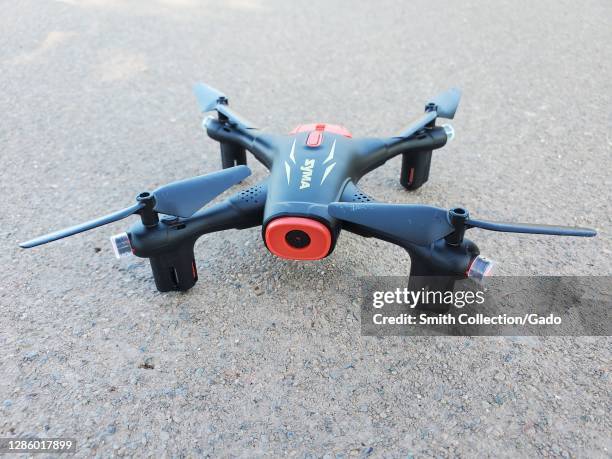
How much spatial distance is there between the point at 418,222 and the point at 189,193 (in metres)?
0.47

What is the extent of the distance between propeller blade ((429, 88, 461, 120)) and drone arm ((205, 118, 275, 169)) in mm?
478

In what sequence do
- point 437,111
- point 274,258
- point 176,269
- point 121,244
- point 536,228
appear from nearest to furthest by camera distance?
1. point 536,228
2. point 121,244
3. point 176,269
4. point 274,258
5. point 437,111

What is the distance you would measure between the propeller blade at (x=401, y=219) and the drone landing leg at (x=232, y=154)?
56cm

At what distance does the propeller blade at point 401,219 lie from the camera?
111 cm

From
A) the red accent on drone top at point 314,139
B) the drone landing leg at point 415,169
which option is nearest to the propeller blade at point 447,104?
the drone landing leg at point 415,169

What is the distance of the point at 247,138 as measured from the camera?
154 centimetres

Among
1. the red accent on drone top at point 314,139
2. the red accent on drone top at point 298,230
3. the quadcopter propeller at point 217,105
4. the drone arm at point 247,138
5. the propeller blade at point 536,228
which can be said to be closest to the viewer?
the propeller blade at point 536,228

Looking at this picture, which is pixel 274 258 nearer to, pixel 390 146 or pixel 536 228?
pixel 390 146

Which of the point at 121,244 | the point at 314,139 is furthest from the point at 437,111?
the point at 121,244

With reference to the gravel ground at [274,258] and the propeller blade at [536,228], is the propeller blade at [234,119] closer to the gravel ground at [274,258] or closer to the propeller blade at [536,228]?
the gravel ground at [274,258]

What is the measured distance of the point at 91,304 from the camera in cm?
133

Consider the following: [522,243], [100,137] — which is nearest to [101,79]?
[100,137]

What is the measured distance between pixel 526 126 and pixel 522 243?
714 millimetres

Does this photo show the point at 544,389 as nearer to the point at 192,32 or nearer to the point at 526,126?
the point at 526,126
